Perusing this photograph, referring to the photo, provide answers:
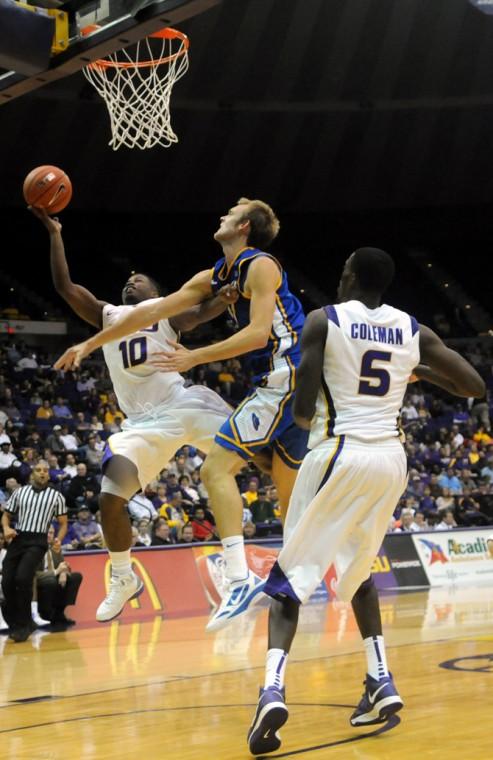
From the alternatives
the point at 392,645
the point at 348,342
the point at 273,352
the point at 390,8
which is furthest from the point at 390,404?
the point at 390,8

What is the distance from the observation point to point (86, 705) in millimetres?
5879

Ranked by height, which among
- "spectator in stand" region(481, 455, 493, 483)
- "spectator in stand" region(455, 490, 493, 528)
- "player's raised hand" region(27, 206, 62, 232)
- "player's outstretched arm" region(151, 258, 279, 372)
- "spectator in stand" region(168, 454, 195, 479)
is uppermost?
"player's raised hand" region(27, 206, 62, 232)

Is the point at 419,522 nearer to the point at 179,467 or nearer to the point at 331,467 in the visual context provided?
the point at 179,467

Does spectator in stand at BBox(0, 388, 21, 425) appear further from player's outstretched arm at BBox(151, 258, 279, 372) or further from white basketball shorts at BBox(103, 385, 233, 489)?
player's outstretched arm at BBox(151, 258, 279, 372)

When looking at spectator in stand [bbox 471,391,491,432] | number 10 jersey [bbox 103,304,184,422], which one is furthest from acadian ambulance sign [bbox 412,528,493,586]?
number 10 jersey [bbox 103,304,184,422]

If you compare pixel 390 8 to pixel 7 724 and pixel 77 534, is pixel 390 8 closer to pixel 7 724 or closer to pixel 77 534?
pixel 77 534

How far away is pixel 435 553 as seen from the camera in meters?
16.6

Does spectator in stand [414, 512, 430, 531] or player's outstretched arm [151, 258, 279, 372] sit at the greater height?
player's outstretched arm [151, 258, 279, 372]

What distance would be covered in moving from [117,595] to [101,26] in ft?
11.4

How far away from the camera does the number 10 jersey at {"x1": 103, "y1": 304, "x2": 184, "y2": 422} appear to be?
680cm

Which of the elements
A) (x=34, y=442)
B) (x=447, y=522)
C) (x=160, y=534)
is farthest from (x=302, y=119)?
(x=160, y=534)

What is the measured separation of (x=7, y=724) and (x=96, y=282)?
24.4 m

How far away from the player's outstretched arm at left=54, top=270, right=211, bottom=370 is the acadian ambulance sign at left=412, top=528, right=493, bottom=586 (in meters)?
10.9

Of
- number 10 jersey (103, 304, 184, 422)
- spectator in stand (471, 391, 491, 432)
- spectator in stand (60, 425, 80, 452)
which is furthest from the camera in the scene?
spectator in stand (471, 391, 491, 432)
